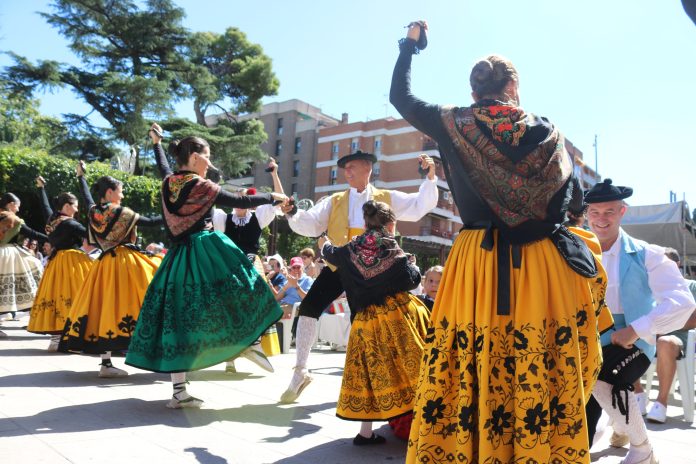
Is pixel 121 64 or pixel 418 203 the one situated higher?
pixel 121 64

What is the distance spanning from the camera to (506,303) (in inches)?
89.2

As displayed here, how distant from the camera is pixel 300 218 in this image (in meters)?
4.79

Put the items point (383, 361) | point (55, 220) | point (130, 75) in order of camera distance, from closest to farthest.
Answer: point (383, 361), point (55, 220), point (130, 75)

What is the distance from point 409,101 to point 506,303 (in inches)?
37.7

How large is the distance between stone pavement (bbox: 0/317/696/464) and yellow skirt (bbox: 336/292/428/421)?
241mm

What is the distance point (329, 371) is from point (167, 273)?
310cm

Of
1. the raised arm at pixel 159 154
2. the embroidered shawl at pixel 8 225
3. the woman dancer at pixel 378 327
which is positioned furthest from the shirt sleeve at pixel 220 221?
the embroidered shawl at pixel 8 225

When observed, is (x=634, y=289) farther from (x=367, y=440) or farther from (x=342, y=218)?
(x=342, y=218)

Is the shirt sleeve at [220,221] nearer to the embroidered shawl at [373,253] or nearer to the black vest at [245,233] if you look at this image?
the black vest at [245,233]

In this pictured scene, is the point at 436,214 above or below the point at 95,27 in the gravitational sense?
below

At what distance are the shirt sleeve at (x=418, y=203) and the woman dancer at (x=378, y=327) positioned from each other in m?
0.67

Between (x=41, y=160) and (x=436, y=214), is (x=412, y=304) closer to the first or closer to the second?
(x=41, y=160)

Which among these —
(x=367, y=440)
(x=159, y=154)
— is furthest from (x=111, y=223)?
(x=367, y=440)

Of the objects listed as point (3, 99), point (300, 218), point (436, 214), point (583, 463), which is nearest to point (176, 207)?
point (300, 218)
